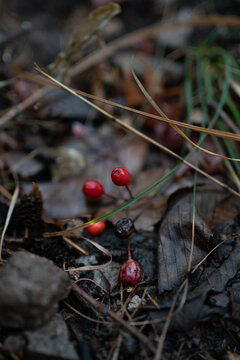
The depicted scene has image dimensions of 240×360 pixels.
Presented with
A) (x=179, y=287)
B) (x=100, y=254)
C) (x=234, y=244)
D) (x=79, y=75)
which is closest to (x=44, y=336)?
(x=100, y=254)

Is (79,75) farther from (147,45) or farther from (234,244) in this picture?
(234,244)

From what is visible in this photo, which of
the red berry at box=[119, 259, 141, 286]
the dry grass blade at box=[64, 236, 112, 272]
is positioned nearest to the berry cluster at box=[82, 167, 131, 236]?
the dry grass blade at box=[64, 236, 112, 272]

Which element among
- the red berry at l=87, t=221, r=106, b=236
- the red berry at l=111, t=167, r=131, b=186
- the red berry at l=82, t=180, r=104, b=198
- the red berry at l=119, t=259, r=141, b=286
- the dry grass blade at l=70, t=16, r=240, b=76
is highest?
the dry grass blade at l=70, t=16, r=240, b=76

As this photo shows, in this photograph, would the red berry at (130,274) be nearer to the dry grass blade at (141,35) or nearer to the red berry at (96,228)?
the red berry at (96,228)

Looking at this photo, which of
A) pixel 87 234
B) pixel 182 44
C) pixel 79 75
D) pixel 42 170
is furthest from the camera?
pixel 182 44

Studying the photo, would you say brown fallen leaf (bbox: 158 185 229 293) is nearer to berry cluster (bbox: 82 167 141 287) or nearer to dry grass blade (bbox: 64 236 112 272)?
berry cluster (bbox: 82 167 141 287)

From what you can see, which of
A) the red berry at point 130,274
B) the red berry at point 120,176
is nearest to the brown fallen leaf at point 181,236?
the red berry at point 130,274

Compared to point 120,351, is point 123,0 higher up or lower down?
higher up
